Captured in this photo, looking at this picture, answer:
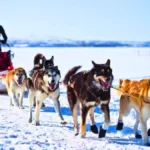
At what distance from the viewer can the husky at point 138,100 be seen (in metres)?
3.54

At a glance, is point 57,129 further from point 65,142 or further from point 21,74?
point 21,74

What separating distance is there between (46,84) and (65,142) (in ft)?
3.45

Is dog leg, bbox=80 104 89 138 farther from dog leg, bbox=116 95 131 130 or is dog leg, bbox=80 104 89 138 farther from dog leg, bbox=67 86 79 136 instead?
dog leg, bbox=116 95 131 130

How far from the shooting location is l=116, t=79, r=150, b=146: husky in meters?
3.54

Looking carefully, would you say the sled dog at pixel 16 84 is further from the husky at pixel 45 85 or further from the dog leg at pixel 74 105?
the dog leg at pixel 74 105

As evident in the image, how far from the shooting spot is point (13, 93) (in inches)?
244

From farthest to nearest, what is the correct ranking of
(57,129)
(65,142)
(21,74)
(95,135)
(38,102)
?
(21,74) → (38,102) → (57,129) → (95,135) → (65,142)

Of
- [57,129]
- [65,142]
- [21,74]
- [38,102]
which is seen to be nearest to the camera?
[65,142]

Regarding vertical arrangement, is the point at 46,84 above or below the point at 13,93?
above

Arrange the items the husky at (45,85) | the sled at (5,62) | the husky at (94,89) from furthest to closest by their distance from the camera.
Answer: the sled at (5,62) → the husky at (45,85) → the husky at (94,89)

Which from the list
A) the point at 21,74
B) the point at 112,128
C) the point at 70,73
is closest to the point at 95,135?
the point at 112,128

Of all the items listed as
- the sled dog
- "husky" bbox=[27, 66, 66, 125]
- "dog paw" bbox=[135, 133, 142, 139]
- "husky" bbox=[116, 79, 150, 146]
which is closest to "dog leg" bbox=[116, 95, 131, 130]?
"husky" bbox=[116, 79, 150, 146]

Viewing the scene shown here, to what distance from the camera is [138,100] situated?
3.65m

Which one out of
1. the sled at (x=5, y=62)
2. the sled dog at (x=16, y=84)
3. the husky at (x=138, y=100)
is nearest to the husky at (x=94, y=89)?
the husky at (x=138, y=100)
